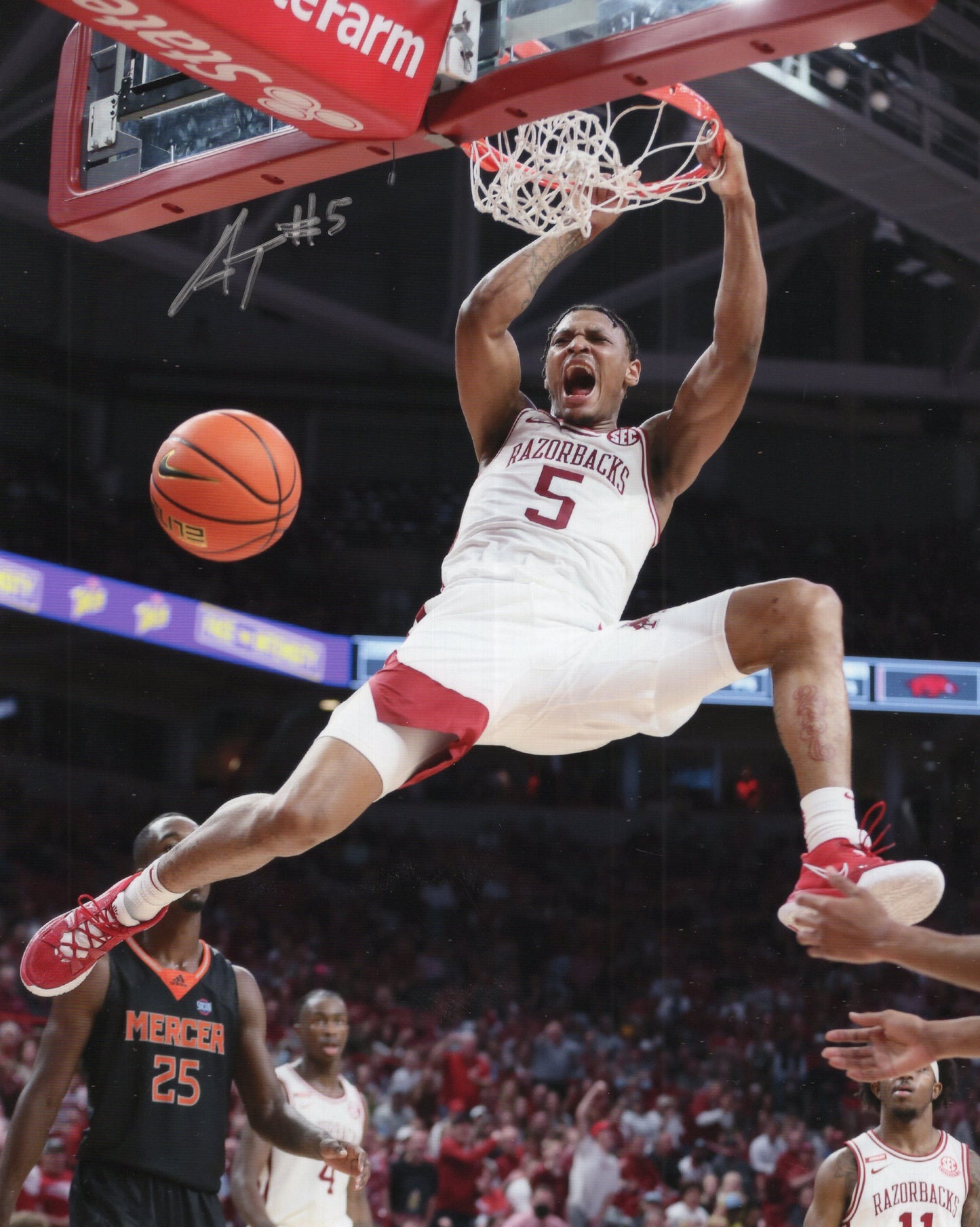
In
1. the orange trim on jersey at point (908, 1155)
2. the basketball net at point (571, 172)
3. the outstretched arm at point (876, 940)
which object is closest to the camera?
the outstretched arm at point (876, 940)

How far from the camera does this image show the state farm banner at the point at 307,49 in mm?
3006

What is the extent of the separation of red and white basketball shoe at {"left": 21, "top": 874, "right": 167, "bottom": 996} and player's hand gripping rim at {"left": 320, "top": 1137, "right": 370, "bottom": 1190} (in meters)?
0.80

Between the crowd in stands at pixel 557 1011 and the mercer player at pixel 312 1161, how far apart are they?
2.57 m

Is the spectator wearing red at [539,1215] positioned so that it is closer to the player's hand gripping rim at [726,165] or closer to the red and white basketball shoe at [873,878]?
the red and white basketball shoe at [873,878]

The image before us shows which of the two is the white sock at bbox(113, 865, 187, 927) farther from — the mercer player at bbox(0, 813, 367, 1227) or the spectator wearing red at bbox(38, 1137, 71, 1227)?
the spectator wearing red at bbox(38, 1137, 71, 1227)

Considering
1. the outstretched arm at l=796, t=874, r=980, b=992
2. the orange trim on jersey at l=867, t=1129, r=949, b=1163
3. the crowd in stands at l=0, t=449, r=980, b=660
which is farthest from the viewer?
the crowd in stands at l=0, t=449, r=980, b=660

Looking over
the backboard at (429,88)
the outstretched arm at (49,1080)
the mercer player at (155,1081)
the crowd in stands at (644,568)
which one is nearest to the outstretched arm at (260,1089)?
the mercer player at (155,1081)

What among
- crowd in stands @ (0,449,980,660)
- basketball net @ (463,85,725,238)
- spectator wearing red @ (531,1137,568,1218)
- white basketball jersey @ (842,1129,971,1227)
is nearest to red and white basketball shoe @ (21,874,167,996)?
basketball net @ (463,85,725,238)

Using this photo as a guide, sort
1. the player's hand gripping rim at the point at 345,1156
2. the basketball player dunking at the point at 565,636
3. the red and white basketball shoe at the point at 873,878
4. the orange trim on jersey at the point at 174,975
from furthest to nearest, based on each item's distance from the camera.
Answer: the orange trim on jersey at the point at 174,975 → the player's hand gripping rim at the point at 345,1156 → the basketball player dunking at the point at 565,636 → the red and white basketball shoe at the point at 873,878

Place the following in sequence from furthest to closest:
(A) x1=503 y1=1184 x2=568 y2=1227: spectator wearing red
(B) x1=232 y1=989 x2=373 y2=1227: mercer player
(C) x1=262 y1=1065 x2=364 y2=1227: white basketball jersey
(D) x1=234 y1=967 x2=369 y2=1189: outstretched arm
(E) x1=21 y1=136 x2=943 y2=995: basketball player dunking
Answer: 1. (A) x1=503 y1=1184 x2=568 y2=1227: spectator wearing red
2. (C) x1=262 y1=1065 x2=364 y2=1227: white basketball jersey
3. (B) x1=232 y1=989 x2=373 y2=1227: mercer player
4. (D) x1=234 y1=967 x2=369 y2=1189: outstretched arm
5. (E) x1=21 y1=136 x2=943 y2=995: basketball player dunking

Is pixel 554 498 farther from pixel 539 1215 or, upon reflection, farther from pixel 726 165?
pixel 539 1215

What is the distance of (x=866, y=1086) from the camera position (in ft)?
15.9

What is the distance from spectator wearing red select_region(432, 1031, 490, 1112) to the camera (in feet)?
27.7

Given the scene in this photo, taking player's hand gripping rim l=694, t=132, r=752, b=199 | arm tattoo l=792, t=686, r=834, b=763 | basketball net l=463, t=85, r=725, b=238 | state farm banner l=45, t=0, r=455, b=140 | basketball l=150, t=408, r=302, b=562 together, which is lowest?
arm tattoo l=792, t=686, r=834, b=763
